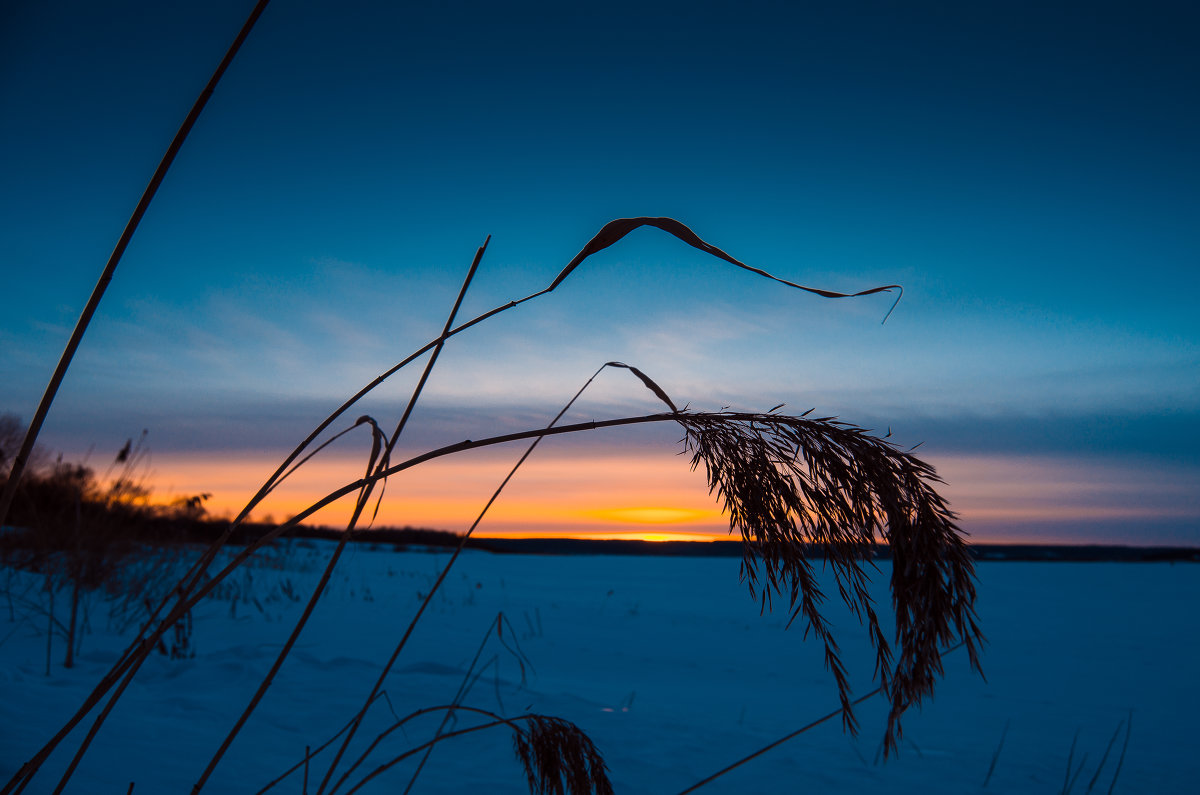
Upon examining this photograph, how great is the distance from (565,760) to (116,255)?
3.80ft

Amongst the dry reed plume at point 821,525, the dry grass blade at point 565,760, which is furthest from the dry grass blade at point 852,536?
the dry grass blade at point 565,760

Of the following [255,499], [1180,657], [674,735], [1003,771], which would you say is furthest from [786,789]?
[1180,657]

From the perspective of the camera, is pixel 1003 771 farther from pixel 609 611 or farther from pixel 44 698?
pixel 609 611

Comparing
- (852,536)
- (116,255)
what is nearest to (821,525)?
(852,536)

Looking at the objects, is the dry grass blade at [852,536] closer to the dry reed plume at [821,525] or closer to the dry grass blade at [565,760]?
the dry reed plume at [821,525]

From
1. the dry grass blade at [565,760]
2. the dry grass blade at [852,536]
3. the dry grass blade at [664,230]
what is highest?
the dry grass blade at [664,230]

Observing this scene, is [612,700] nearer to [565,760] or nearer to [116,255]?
[565,760]

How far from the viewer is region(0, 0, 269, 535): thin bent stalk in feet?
2.97

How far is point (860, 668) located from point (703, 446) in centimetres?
650

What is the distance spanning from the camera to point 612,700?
4.50m

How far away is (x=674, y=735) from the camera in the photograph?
12.2ft

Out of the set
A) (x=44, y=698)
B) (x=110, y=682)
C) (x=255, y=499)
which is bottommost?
(x=44, y=698)

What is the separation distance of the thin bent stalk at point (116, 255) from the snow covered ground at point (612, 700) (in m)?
1.42

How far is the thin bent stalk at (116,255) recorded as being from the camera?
2.97 ft
